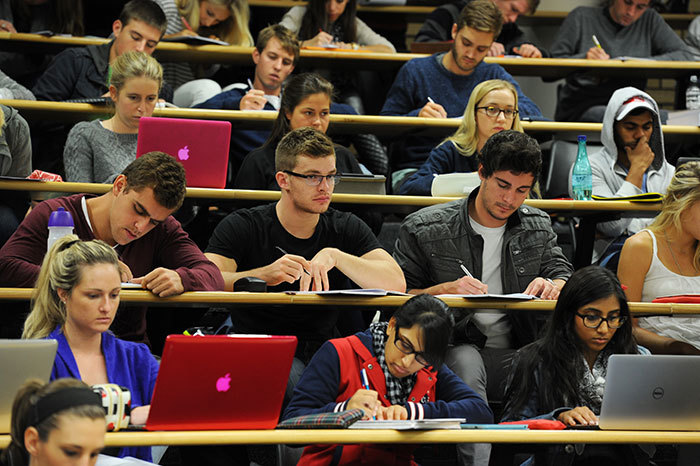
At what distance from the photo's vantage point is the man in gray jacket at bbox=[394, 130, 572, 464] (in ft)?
9.89

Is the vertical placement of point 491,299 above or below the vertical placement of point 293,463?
above

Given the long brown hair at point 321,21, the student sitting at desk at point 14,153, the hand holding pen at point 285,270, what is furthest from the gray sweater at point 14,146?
the long brown hair at point 321,21

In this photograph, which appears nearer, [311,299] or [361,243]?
[311,299]

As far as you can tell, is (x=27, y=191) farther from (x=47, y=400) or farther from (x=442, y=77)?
(x=442, y=77)

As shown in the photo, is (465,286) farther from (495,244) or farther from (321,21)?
(321,21)

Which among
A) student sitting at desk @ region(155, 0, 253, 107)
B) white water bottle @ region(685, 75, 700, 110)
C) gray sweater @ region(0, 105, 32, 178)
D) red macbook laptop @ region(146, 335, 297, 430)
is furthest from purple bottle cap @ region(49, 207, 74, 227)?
white water bottle @ region(685, 75, 700, 110)

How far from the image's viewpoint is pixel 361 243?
10.1ft

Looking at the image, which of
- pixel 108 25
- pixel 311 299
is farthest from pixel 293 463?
pixel 108 25

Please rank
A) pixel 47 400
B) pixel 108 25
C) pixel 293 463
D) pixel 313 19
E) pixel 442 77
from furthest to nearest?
pixel 108 25
pixel 313 19
pixel 442 77
pixel 293 463
pixel 47 400

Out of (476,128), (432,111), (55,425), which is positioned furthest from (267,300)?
(432,111)

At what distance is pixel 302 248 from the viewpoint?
9.96ft

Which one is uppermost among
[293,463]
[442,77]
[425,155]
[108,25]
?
[108,25]

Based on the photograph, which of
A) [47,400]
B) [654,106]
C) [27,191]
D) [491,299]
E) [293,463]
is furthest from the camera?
[654,106]

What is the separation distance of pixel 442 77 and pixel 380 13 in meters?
1.30
